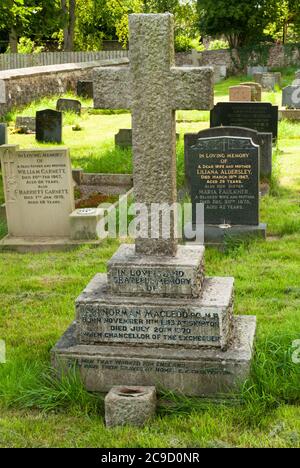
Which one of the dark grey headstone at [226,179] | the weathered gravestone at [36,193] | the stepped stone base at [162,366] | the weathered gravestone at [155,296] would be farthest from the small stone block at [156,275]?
the weathered gravestone at [36,193]

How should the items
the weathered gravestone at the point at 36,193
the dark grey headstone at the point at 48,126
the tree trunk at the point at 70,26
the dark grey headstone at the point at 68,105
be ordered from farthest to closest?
the tree trunk at the point at 70,26, the dark grey headstone at the point at 68,105, the dark grey headstone at the point at 48,126, the weathered gravestone at the point at 36,193

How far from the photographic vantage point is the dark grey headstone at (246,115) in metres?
14.5

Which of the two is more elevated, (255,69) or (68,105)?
(255,69)

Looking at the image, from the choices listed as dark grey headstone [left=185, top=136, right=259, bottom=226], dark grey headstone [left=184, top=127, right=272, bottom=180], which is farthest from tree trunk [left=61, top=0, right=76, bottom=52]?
dark grey headstone [left=185, top=136, right=259, bottom=226]

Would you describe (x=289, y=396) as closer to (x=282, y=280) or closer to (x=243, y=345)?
(x=243, y=345)

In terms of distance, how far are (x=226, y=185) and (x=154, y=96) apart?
4508 millimetres

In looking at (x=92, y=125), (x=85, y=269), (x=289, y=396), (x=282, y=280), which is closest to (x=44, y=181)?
(x=85, y=269)

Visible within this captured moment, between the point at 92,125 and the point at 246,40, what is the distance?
28.3 m

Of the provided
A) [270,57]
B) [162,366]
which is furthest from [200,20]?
[162,366]

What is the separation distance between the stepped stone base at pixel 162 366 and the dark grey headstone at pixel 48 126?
40.7 ft

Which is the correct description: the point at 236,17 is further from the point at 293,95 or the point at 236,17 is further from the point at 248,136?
the point at 248,136

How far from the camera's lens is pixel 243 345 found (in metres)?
5.13

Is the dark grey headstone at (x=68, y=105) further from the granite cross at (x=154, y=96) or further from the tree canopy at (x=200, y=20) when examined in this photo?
the granite cross at (x=154, y=96)

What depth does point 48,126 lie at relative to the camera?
17094 millimetres
